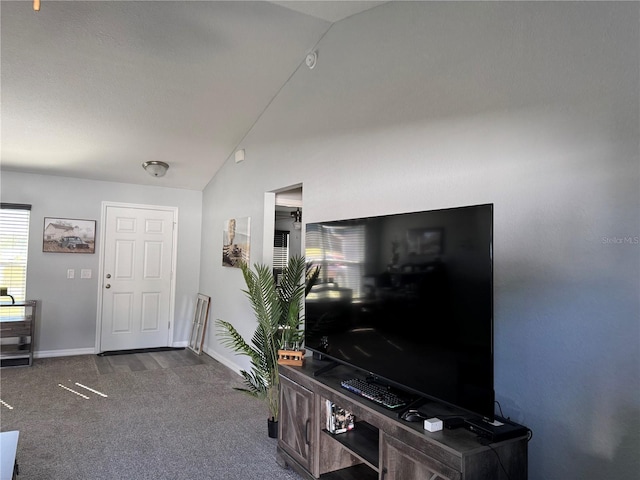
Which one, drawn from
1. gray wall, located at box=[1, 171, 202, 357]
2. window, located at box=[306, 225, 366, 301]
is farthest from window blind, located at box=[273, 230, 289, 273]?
window, located at box=[306, 225, 366, 301]

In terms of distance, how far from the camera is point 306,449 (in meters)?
2.48

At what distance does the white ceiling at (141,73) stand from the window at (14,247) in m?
0.54

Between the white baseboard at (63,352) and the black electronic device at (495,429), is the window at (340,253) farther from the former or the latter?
the white baseboard at (63,352)

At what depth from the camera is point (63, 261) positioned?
541 cm

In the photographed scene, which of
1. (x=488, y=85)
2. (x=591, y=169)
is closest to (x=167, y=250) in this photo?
(x=488, y=85)

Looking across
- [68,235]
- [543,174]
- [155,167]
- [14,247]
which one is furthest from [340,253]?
[14,247]

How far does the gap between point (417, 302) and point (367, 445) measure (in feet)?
2.76

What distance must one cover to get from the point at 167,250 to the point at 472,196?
192 inches

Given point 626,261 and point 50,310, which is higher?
point 626,261

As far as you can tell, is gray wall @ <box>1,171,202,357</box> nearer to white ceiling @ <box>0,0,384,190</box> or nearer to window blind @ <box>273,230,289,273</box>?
white ceiling @ <box>0,0,384,190</box>

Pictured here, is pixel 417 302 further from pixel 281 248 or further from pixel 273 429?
pixel 281 248

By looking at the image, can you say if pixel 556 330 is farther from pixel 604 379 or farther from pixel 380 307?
pixel 380 307

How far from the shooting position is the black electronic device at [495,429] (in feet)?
5.37

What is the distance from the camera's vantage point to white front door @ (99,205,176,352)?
566cm
